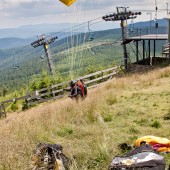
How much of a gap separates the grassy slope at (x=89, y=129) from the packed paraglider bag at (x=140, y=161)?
419 millimetres

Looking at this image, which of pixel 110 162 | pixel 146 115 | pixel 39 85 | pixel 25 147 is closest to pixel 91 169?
pixel 110 162

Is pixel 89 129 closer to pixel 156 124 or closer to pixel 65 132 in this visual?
pixel 65 132

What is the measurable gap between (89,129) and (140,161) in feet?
8.89

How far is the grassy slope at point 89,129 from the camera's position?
5398mm

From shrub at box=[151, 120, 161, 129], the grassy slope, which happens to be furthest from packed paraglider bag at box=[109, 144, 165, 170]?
shrub at box=[151, 120, 161, 129]

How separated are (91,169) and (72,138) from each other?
1.91 meters

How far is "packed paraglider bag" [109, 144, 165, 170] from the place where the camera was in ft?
15.0

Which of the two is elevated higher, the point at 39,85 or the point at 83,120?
the point at 83,120

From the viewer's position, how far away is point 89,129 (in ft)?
24.0

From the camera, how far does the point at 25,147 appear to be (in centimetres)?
575

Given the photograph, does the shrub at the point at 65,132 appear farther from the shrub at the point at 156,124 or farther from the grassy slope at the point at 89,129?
the shrub at the point at 156,124

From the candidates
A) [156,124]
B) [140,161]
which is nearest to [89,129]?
[156,124]

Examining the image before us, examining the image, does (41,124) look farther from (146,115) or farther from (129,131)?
(146,115)

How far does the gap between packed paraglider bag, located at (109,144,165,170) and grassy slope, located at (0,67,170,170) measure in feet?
1.37
